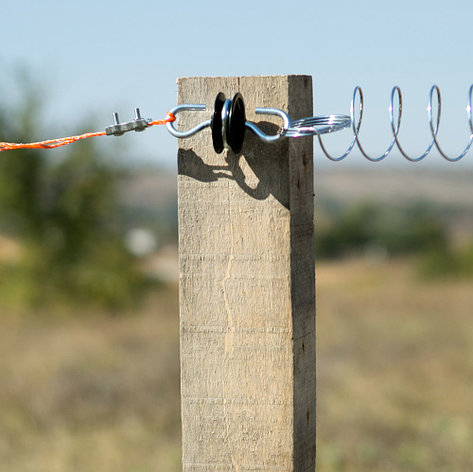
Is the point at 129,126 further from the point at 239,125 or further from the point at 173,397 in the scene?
the point at 173,397

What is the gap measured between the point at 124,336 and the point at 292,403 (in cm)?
1021

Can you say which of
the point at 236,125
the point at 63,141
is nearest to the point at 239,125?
the point at 236,125

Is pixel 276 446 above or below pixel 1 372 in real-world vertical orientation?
above

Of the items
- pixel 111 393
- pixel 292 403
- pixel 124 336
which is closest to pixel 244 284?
pixel 292 403

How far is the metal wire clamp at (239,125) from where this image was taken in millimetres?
1310

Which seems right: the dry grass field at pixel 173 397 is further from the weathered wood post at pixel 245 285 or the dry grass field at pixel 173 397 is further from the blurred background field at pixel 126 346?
the weathered wood post at pixel 245 285

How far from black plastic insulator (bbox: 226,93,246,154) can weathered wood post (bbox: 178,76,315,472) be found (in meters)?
0.02

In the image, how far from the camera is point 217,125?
4.31 ft

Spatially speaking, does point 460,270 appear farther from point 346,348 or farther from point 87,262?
point 346,348

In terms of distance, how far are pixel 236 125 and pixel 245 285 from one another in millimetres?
312

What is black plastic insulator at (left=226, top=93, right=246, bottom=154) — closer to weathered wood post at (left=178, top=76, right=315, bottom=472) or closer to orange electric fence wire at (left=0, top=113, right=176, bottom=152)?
weathered wood post at (left=178, top=76, right=315, bottom=472)

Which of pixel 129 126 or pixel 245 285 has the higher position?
pixel 129 126

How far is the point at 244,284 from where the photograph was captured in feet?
4.54

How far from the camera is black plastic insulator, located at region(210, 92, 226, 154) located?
1.31 metres
